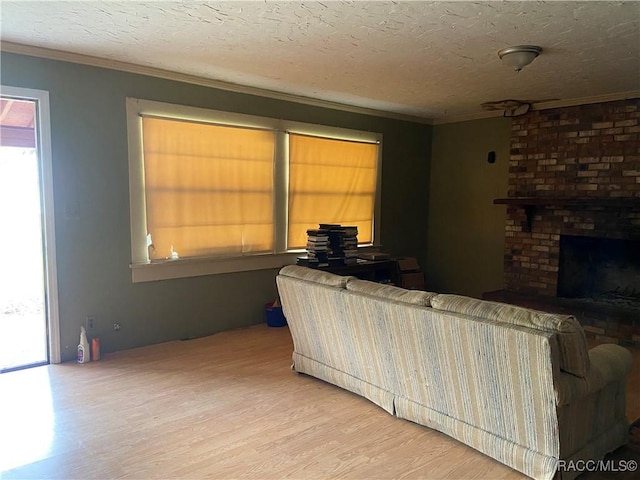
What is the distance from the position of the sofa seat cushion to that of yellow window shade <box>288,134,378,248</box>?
7.22 feet

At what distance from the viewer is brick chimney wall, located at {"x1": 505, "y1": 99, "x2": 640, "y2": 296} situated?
4512mm

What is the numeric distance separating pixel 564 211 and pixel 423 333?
3333 mm

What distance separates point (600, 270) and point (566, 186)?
0.98 metres

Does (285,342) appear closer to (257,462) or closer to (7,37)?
(257,462)

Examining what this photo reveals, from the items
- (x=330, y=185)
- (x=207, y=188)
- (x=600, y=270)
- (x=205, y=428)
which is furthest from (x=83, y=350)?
(x=600, y=270)

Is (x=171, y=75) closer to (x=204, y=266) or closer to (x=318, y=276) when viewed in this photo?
(x=204, y=266)

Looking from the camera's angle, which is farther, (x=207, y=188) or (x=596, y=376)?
(x=207, y=188)

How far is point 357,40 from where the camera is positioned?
3.01 m

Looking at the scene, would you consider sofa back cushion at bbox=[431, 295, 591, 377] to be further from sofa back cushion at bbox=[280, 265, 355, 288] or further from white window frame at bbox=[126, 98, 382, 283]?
white window frame at bbox=[126, 98, 382, 283]

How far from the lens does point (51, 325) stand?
3586 millimetres

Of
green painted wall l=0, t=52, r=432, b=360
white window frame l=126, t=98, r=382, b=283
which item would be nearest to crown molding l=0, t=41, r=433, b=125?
green painted wall l=0, t=52, r=432, b=360

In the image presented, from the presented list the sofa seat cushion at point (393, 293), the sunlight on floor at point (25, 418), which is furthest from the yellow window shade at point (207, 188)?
the sofa seat cushion at point (393, 293)

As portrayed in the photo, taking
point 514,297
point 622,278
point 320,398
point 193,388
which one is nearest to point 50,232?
point 193,388

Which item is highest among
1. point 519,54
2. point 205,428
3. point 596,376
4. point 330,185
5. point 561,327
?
point 519,54
